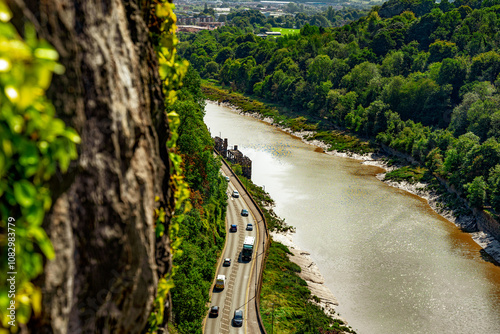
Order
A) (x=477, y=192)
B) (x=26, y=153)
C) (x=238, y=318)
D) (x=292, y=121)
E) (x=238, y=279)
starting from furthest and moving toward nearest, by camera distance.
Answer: (x=292, y=121), (x=477, y=192), (x=238, y=279), (x=238, y=318), (x=26, y=153)

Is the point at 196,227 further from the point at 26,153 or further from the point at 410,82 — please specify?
the point at 410,82

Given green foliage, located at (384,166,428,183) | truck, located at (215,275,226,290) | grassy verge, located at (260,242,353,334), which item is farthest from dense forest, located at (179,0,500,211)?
truck, located at (215,275,226,290)

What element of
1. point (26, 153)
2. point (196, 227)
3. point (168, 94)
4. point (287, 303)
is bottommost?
point (287, 303)

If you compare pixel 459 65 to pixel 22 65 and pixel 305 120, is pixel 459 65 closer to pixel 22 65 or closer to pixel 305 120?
pixel 305 120

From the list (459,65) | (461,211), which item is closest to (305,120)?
(459,65)

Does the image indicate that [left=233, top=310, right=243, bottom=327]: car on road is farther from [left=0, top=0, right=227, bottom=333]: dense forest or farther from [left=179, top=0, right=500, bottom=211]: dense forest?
[left=179, top=0, right=500, bottom=211]: dense forest

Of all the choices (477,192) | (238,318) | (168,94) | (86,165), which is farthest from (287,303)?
(86,165)

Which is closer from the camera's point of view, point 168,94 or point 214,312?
point 168,94
